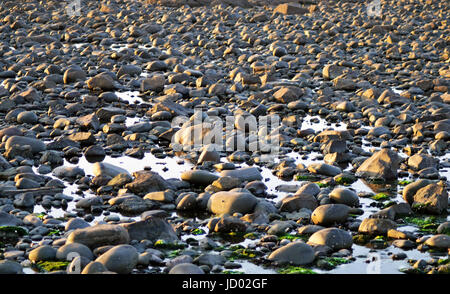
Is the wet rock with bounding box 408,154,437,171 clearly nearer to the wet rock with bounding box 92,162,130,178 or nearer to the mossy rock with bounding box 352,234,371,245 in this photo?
the mossy rock with bounding box 352,234,371,245

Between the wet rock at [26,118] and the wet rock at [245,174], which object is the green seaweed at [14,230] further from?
the wet rock at [26,118]

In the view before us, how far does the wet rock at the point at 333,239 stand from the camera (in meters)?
4.87

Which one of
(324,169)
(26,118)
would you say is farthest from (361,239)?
(26,118)

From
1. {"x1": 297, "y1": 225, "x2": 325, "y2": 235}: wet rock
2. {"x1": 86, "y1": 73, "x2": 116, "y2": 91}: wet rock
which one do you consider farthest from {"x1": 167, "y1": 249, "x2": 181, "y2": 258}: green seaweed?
{"x1": 86, "y1": 73, "x2": 116, "y2": 91}: wet rock

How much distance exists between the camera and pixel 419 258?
4.72 meters

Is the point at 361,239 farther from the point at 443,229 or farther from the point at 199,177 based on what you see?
the point at 199,177

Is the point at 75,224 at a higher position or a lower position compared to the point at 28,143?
lower

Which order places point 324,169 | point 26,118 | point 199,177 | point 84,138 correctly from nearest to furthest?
1. point 199,177
2. point 324,169
3. point 84,138
4. point 26,118

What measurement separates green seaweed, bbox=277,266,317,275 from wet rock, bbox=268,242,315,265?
2.9 inches

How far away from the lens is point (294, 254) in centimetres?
465

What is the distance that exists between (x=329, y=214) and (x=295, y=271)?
0.94 metres

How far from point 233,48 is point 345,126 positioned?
518 cm

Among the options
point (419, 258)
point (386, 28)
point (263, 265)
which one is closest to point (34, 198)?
point (263, 265)

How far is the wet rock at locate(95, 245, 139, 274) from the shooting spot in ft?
14.4
